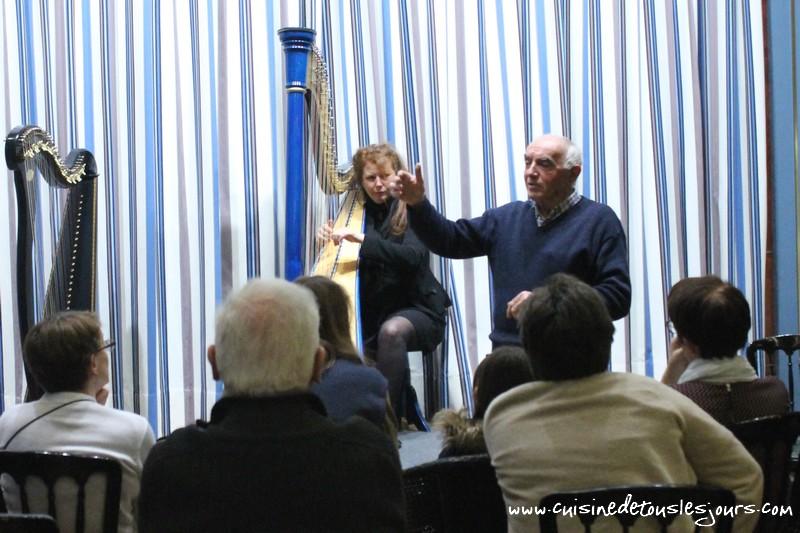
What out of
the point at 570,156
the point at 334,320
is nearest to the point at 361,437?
the point at 334,320

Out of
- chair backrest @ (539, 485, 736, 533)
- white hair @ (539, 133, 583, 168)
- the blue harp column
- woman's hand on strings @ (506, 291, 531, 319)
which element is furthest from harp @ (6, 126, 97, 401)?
chair backrest @ (539, 485, 736, 533)

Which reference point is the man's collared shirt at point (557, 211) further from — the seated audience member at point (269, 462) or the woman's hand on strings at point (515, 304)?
the seated audience member at point (269, 462)

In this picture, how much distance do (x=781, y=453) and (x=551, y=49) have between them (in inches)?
111

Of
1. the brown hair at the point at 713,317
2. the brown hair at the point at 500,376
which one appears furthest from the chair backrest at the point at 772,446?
the brown hair at the point at 500,376

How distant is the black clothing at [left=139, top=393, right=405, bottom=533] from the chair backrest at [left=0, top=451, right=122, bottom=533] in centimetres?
40

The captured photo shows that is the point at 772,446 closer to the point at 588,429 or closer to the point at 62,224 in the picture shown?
the point at 588,429

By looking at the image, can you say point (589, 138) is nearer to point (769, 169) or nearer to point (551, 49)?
point (551, 49)

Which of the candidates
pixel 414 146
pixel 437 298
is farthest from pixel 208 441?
pixel 414 146

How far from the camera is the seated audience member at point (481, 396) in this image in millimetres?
1947

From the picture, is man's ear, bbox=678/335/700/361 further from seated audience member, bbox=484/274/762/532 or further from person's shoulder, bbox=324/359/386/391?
person's shoulder, bbox=324/359/386/391

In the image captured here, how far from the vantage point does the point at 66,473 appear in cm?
187

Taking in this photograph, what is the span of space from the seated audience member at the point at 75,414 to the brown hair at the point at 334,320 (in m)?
0.41

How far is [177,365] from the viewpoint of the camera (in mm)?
4633

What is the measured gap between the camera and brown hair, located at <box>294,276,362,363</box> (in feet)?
7.30
